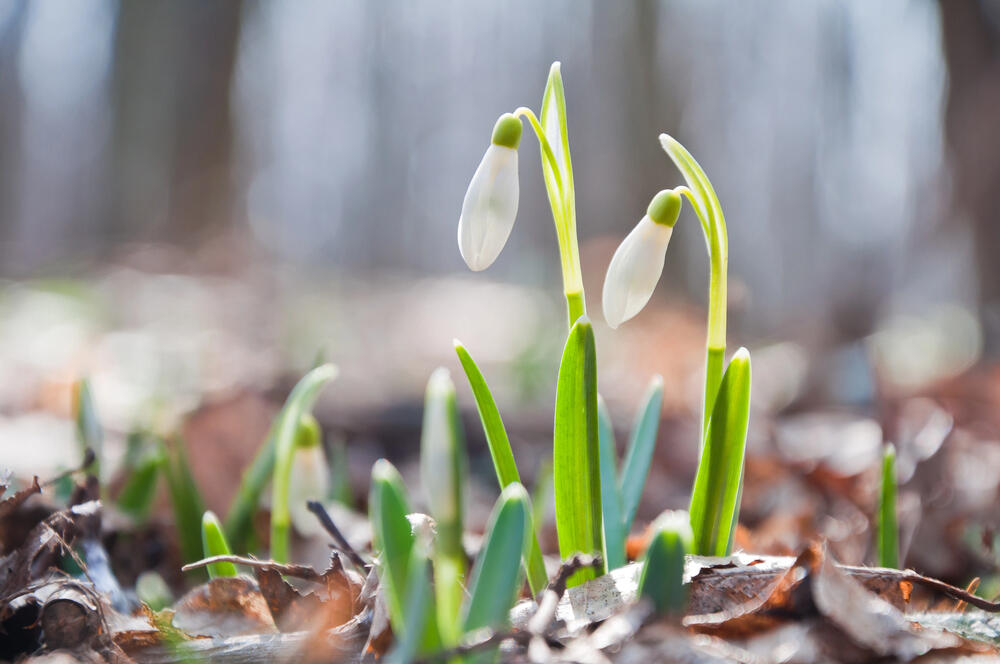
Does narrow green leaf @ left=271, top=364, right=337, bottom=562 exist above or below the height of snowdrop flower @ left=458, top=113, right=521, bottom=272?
below

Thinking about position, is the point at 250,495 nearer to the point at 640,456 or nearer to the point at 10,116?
the point at 640,456

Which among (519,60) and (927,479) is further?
(519,60)

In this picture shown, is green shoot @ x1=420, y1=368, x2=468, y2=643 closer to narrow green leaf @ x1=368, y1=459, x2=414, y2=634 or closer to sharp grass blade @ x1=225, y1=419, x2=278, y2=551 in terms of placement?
narrow green leaf @ x1=368, y1=459, x2=414, y2=634

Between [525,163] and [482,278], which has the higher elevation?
[525,163]

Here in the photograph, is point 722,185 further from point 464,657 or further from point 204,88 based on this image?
point 464,657

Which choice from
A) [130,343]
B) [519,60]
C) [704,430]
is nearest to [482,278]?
[519,60]

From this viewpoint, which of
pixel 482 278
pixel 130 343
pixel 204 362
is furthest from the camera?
pixel 482 278

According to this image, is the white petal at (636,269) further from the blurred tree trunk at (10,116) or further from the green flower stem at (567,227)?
the blurred tree trunk at (10,116)

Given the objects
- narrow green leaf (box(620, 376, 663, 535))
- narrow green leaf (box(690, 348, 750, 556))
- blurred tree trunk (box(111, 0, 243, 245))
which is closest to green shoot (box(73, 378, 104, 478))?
narrow green leaf (box(620, 376, 663, 535))
